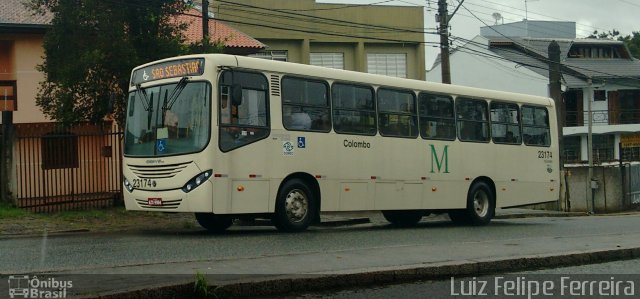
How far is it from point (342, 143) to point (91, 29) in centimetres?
710

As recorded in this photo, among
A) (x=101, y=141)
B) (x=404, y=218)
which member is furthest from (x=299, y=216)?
(x=101, y=141)

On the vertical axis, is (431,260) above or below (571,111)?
below

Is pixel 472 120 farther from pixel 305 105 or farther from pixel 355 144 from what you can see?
pixel 305 105

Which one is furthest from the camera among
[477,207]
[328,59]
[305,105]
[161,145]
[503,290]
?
[328,59]

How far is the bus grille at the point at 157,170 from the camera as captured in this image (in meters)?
13.4

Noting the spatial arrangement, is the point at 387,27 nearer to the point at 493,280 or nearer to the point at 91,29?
the point at 91,29

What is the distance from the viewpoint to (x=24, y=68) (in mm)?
23922

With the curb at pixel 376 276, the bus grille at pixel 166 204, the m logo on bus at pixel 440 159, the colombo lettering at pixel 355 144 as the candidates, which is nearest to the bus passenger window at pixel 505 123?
the m logo on bus at pixel 440 159

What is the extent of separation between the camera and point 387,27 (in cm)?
4188

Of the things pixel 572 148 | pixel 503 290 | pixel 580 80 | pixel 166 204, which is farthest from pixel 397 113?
pixel 572 148

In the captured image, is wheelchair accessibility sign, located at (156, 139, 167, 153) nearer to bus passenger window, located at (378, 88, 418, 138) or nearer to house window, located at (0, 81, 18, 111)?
bus passenger window, located at (378, 88, 418, 138)

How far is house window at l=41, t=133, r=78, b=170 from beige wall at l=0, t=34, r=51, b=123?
204 inches

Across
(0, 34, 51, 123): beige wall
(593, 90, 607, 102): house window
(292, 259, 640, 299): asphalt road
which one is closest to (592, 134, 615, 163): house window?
(593, 90, 607, 102): house window

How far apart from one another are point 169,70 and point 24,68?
463 inches
